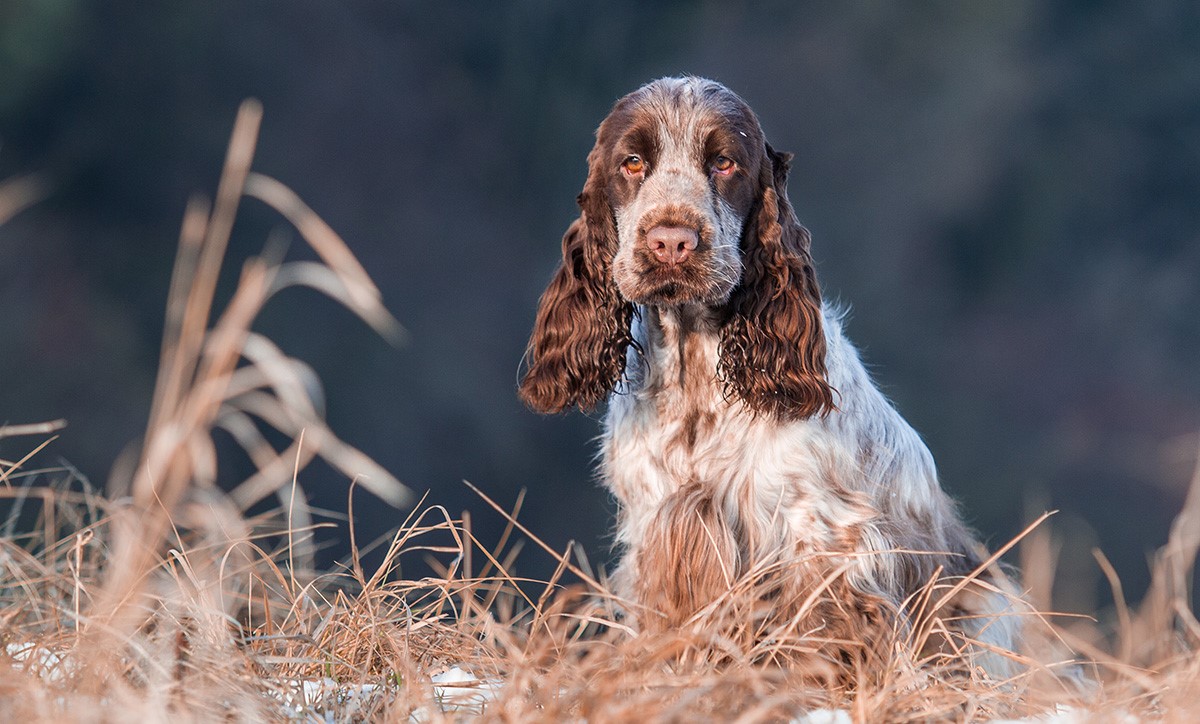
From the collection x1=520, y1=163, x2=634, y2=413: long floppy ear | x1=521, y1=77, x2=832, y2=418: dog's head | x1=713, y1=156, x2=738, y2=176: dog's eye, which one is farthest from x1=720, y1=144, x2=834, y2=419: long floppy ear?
x1=520, y1=163, x2=634, y2=413: long floppy ear

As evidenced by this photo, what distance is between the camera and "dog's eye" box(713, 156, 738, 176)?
9.10 ft

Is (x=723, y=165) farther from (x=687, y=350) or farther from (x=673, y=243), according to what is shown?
(x=687, y=350)

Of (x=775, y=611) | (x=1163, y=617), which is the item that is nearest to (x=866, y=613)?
(x=775, y=611)

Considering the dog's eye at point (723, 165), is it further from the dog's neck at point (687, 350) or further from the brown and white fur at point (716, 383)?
the dog's neck at point (687, 350)

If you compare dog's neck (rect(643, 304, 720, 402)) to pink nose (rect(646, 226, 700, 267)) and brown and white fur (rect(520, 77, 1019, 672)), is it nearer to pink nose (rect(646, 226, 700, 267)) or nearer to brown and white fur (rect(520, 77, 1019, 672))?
brown and white fur (rect(520, 77, 1019, 672))

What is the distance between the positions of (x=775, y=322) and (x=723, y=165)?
384 mm

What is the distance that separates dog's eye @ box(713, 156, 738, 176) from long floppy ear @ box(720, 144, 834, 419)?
14 centimetres

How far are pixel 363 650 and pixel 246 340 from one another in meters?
0.93

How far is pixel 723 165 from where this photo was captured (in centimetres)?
278

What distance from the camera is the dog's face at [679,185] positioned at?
8.52 ft

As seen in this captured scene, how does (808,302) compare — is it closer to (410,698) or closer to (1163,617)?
(1163,617)

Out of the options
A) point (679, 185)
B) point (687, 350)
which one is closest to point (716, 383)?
point (687, 350)

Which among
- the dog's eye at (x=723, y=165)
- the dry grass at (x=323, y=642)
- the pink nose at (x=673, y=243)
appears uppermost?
the dog's eye at (x=723, y=165)

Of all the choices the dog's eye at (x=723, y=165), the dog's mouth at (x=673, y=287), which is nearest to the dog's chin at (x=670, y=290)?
the dog's mouth at (x=673, y=287)
